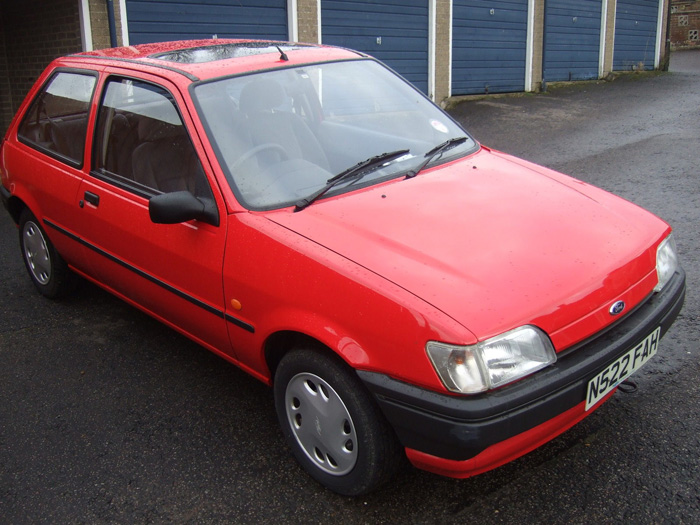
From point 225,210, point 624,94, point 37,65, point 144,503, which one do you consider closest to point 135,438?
point 144,503

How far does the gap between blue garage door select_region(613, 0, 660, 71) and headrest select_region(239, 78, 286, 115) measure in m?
18.0

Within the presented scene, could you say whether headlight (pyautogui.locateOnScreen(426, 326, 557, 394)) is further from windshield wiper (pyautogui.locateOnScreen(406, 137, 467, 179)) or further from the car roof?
the car roof

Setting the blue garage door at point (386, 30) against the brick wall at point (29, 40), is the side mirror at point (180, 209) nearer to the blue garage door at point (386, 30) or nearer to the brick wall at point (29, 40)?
the brick wall at point (29, 40)

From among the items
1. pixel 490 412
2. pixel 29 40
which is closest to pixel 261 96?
pixel 490 412

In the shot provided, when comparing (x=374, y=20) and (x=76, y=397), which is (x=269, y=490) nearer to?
(x=76, y=397)

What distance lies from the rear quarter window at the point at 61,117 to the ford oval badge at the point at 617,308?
9.97ft

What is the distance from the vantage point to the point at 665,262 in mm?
3051

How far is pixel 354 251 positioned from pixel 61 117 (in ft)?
8.72

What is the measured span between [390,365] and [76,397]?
2092 mm

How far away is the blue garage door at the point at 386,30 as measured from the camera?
11953mm

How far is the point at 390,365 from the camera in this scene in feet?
7.82

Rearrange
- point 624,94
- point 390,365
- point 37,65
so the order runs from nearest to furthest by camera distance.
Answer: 1. point 390,365
2. point 37,65
3. point 624,94

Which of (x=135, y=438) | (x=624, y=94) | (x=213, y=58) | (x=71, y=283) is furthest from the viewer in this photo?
(x=624, y=94)

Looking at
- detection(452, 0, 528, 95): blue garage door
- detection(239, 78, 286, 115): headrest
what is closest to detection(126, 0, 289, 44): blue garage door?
detection(452, 0, 528, 95): blue garage door
